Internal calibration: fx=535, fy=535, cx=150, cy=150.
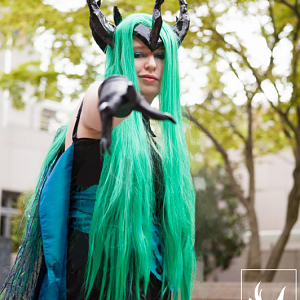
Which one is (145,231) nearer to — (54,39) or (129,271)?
(129,271)

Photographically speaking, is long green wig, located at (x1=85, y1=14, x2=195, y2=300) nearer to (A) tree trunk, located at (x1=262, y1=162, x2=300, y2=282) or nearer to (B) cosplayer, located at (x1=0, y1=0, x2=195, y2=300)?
(B) cosplayer, located at (x1=0, y1=0, x2=195, y2=300)

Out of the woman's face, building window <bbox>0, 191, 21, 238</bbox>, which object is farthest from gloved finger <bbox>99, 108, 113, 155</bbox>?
building window <bbox>0, 191, 21, 238</bbox>

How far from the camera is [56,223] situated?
190cm

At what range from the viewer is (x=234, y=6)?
7809mm

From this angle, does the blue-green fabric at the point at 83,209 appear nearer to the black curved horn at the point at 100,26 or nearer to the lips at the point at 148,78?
the lips at the point at 148,78

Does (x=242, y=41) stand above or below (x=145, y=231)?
above

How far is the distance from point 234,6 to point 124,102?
6.78 m

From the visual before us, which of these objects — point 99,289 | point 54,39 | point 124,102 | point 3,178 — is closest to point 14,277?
point 99,289

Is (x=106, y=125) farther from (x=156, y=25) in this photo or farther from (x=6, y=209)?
(x=6, y=209)

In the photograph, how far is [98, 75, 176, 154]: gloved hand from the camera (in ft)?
4.66

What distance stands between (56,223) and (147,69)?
0.68 meters

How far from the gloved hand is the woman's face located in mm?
563

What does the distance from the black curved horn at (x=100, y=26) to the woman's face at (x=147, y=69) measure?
0.10 meters

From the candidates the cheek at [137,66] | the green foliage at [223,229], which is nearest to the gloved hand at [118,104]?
the cheek at [137,66]
